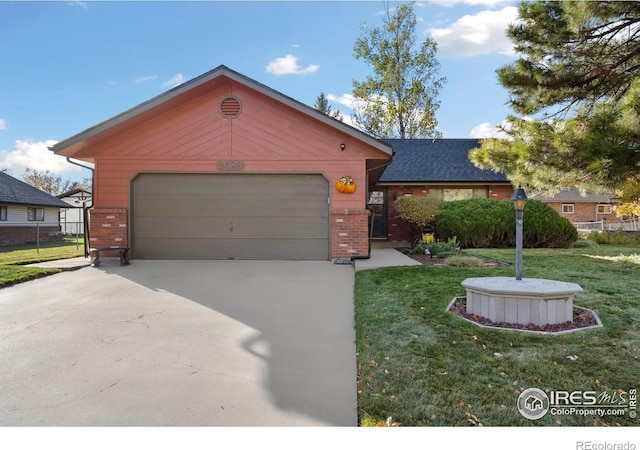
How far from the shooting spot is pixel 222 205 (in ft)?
29.5

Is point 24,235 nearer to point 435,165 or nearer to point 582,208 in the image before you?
point 435,165

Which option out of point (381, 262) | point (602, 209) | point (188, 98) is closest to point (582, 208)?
point (602, 209)

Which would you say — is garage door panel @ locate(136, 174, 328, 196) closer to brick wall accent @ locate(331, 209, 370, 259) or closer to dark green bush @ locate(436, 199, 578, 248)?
brick wall accent @ locate(331, 209, 370, 259)

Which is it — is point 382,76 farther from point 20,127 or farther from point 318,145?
point 20,127

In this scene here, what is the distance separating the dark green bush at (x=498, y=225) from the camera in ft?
37.2

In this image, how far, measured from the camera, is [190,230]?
899 centimetres

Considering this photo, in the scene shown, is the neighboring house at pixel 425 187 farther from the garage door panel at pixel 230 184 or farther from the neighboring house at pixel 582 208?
the neighboring house at pixel 582 208

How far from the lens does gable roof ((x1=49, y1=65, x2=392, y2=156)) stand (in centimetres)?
823

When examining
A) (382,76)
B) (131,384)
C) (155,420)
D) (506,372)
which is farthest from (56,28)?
(382,76)

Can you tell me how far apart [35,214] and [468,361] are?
2748 cm

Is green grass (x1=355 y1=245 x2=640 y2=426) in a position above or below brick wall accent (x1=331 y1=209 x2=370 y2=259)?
below

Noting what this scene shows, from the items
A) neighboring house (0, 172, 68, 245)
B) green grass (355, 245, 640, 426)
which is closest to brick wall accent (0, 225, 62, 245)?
neighboring house (0, 172, 68, 245)

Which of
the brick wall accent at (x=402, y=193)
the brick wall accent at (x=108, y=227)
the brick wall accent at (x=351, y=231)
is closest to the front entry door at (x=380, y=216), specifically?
the brick wall accent at (x=402, y=193)
